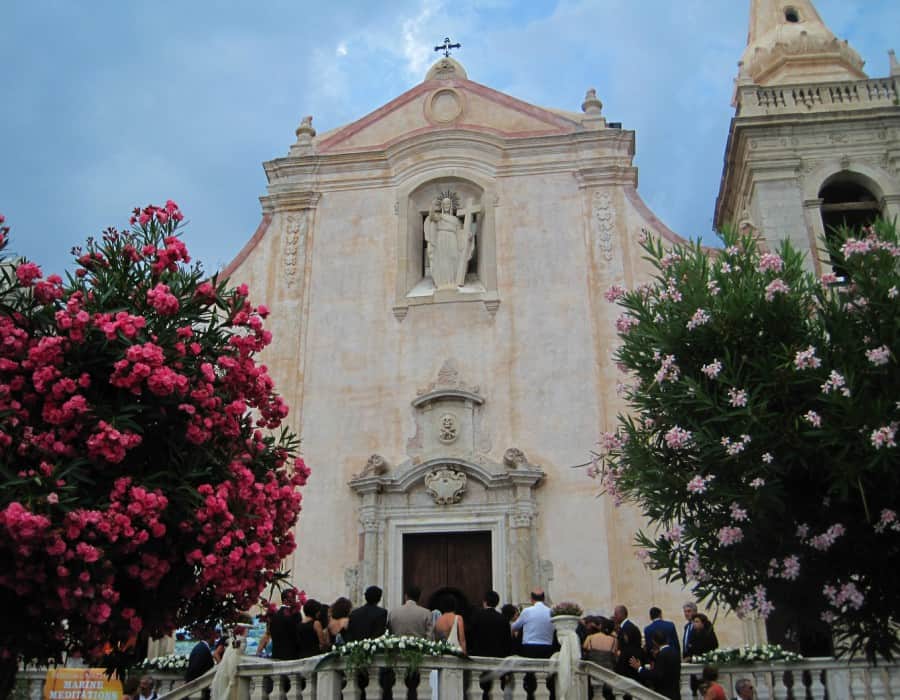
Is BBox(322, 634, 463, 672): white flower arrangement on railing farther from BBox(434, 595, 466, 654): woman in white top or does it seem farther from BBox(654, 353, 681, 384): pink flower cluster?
BBox(654, 353, 681, 384): pink flower cluster

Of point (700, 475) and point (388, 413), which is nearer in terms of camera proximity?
point (700, 475)

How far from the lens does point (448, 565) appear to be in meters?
14.9

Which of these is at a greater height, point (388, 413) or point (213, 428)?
point (388, 413)

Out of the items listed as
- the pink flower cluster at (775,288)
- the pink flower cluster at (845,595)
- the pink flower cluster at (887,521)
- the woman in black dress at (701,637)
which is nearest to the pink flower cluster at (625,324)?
the pink flower cluster at (775,288)

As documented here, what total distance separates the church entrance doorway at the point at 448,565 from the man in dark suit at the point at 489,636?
5575 millimetres

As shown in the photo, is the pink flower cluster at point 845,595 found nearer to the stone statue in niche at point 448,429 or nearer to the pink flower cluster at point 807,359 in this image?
the pink flower cluster at point 807,359

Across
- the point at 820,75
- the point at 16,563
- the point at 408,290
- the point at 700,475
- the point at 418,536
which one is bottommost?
the point at 16,563

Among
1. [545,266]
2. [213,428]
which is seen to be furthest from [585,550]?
[213,428]

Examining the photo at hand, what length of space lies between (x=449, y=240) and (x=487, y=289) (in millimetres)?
1181

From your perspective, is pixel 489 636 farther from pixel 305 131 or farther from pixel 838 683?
pixel 305 131

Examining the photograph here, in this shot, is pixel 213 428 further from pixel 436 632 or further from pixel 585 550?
pixel 585 550

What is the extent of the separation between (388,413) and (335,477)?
4.41ft

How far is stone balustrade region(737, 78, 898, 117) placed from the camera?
16203 millimetres

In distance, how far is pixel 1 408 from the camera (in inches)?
279
